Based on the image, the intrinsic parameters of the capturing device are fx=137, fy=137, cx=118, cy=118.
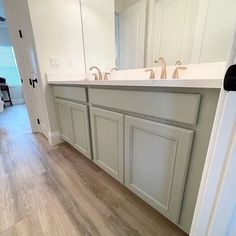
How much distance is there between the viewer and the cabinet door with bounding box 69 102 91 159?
1248 mm

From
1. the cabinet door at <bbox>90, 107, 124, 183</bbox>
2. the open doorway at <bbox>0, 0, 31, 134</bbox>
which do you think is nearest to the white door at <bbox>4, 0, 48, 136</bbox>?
the cabinet door at <bbox>90, 107, 124, 183</bbox>

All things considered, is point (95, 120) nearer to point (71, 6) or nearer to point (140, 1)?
point (140, 1)

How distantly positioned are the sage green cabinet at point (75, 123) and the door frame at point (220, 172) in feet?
3.21

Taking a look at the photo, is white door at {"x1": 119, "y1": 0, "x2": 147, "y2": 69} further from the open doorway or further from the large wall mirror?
the open doorway

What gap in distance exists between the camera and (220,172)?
1.25ft

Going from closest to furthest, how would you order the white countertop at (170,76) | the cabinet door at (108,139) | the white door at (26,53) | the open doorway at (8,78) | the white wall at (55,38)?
the white countertop at (170,76), the cabinet door at (108,139), the white wall at (55,38), the white door at (26,53), the open doorway at (8,78)

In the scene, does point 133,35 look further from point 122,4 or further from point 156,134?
point 156,134

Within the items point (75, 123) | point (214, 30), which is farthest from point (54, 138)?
point (214, 30)

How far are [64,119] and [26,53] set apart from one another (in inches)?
44.4

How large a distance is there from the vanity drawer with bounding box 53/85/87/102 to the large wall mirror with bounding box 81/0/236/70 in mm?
582

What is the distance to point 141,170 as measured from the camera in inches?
33.9

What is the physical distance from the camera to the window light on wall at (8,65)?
4.45 meters

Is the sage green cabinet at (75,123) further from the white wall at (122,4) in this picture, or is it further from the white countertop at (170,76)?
the white wall at (122,4)

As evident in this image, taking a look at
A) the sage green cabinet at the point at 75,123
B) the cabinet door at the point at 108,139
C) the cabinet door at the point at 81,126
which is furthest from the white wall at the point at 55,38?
the cabinet door at the point at 108,139
